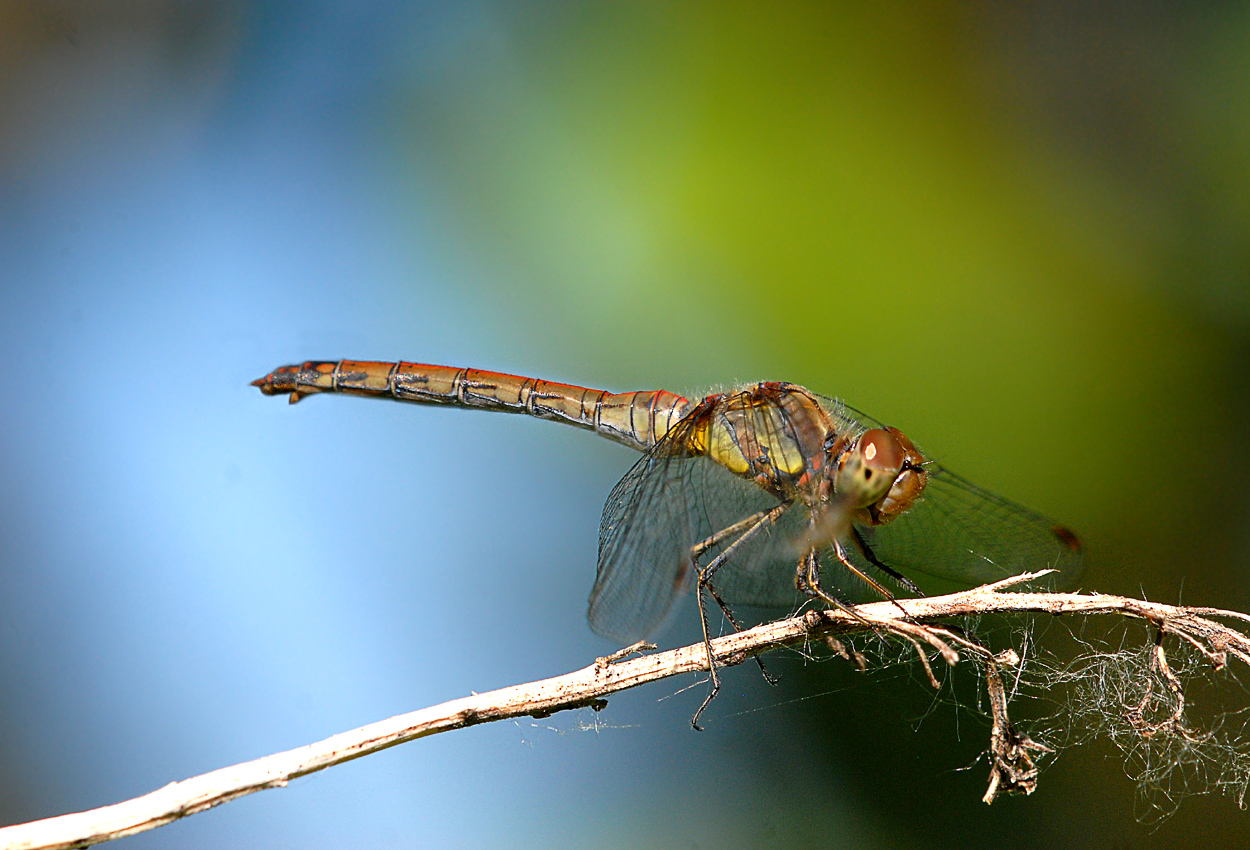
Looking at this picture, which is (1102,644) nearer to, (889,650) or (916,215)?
(889,650)

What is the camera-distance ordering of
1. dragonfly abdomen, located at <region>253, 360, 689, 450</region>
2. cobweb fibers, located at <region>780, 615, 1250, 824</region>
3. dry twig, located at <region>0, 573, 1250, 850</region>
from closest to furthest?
dry twig, located at <region>0, 573, 1250, 850</region>, cobweb fibers, located at <region>780, 615, 1250, 824</region>, dragonfly abdomen, located at <region>253, 360, 689, 450</region>

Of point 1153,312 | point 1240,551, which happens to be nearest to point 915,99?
point 1153,312

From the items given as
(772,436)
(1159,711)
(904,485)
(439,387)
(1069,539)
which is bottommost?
(1159,711)

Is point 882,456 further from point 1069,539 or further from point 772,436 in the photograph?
point 1069,539

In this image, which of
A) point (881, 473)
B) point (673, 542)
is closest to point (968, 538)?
point (881, 473)

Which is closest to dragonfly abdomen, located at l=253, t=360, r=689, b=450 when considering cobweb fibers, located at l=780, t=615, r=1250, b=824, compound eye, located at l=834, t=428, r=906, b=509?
compound eye, located at l=834, t=428, r=906, b=509

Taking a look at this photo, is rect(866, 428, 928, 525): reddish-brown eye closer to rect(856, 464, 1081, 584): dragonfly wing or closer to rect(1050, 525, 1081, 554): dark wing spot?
rect(856, 464, 1081, 584): dragonfly wing

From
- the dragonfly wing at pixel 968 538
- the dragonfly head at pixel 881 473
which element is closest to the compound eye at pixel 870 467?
the dragonfly head at pixel 881 473
